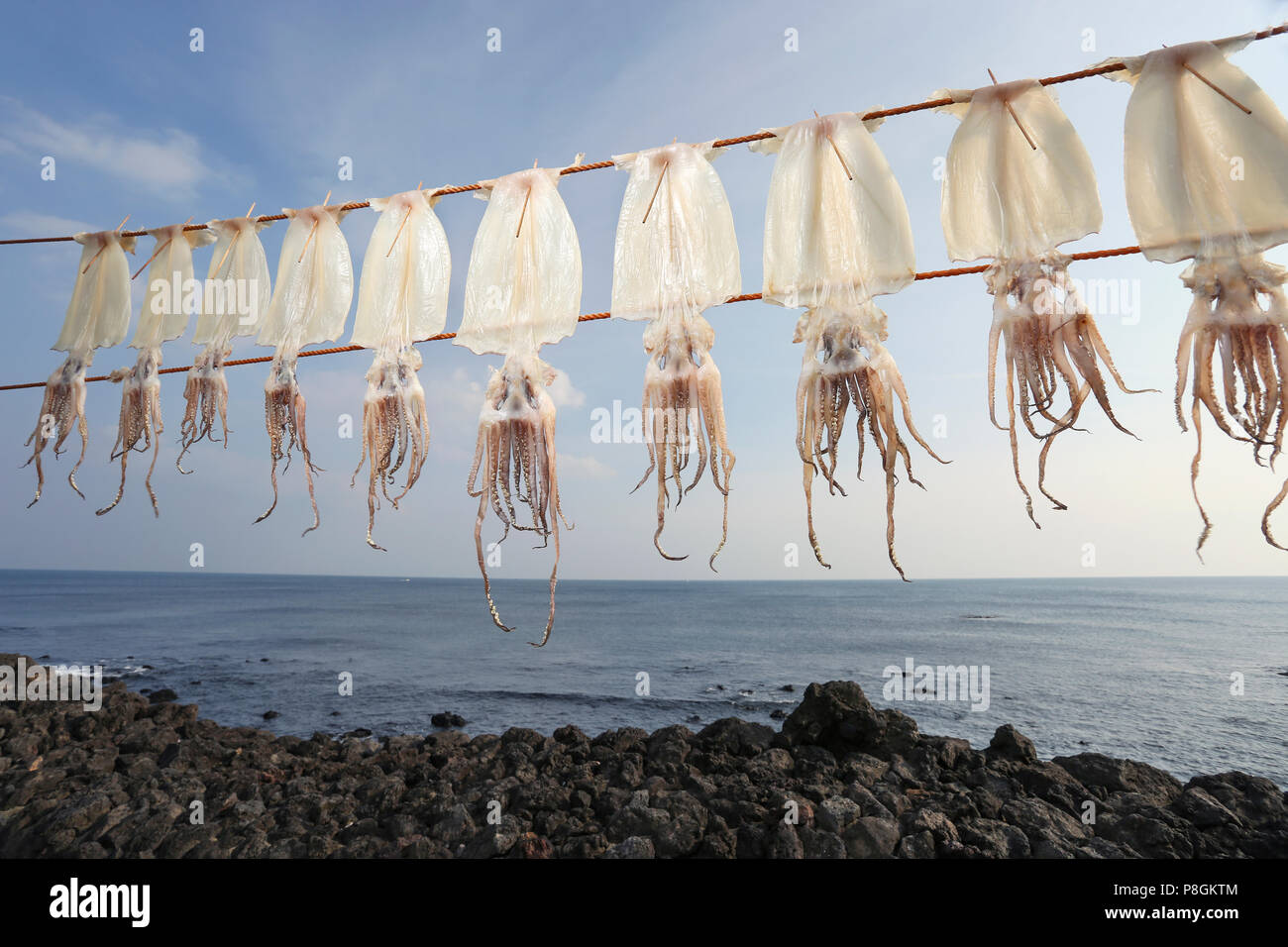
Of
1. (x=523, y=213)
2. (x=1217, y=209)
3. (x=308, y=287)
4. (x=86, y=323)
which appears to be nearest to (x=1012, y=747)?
(x=1217, y=209)

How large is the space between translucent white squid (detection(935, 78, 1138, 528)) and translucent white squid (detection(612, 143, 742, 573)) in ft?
3.86

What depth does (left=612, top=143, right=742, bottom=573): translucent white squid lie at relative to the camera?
3.10m

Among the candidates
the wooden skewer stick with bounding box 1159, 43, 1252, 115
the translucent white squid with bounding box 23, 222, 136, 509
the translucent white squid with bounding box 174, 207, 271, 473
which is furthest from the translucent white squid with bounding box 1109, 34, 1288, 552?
the translucent white squid with bounding box 23, 222, 136, 509

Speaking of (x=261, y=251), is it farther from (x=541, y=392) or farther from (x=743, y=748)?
(x=743, y=748)

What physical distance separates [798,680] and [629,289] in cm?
2745

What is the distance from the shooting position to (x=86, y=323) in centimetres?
548

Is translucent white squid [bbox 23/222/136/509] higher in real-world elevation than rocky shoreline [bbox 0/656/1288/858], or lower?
higher

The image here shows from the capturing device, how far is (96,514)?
452cm

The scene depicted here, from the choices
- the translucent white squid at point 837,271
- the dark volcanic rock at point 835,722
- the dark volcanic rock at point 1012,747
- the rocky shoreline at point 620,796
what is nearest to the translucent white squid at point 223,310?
the translucent white squid at point 837,271

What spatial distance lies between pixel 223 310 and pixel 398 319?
5.55 feet

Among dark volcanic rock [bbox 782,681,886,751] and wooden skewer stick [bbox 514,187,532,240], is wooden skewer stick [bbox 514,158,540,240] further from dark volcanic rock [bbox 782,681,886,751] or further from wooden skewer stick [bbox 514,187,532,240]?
dark volcanic rock [bbox 782,681,886,751]

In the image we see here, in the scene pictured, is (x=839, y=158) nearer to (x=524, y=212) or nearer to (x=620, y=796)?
(x=524, y=212)

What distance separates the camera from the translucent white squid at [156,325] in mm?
4797

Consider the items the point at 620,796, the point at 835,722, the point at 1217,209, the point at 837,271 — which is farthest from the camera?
the point at 835,722
